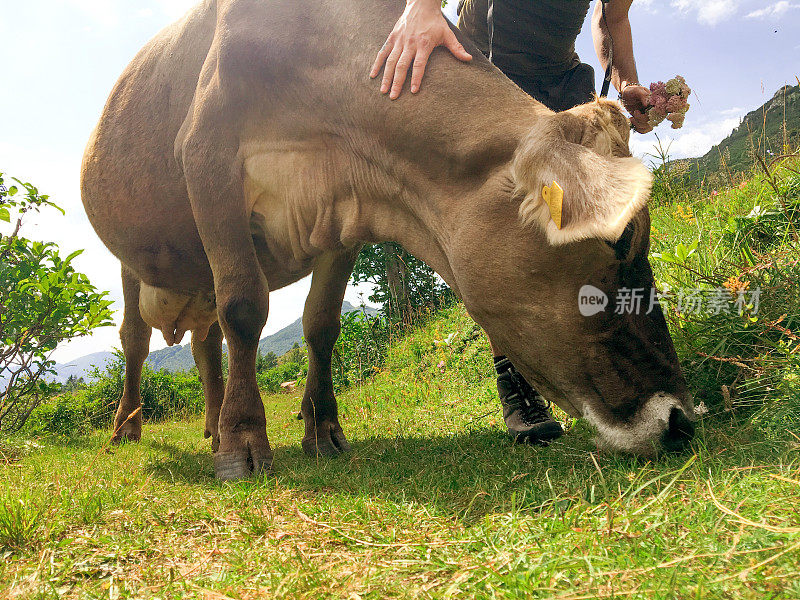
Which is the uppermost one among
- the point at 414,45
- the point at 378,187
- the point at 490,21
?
the point at 490,21

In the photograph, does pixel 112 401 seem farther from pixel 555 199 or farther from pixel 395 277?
pixel 555 199

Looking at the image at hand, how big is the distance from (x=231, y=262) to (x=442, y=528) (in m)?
1.70

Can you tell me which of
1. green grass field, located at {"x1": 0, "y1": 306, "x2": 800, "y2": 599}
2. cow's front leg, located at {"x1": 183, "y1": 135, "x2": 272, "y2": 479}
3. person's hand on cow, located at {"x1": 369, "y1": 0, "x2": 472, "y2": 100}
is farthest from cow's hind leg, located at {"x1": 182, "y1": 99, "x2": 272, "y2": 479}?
person's hand on cow, located at {"x1": 369, "y1": 0, "x2": 472, "y2": 100}

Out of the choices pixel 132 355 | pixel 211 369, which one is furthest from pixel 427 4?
pixel 132 355

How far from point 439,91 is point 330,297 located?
5.26 feet

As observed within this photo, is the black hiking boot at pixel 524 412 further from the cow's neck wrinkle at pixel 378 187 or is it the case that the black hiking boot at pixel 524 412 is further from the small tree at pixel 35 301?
the small tree at pixel 35 301

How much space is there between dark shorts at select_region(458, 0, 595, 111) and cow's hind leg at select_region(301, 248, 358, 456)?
1.52m

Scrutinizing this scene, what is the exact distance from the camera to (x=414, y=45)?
239 centimetres

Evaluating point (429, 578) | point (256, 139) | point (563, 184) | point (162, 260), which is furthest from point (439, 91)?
point (162, 260)

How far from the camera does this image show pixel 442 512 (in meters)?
→ 1.77

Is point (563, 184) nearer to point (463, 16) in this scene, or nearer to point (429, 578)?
point (429, 578)

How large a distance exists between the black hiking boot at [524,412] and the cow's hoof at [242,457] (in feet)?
4.02

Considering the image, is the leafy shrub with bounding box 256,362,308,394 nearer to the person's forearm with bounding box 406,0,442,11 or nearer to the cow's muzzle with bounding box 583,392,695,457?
the person's forearm with bounding box 406,0,442,11

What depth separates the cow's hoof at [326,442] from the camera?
327 cm
